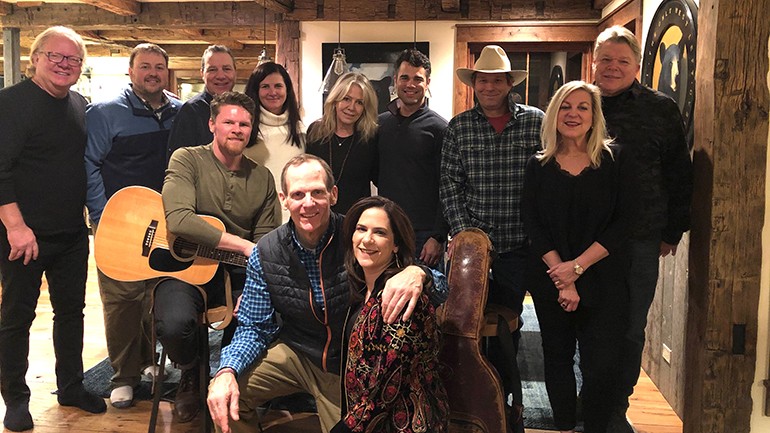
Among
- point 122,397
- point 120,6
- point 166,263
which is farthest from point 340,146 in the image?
point 120,6

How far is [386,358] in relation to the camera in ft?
5.57

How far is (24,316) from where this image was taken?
2.65 metres

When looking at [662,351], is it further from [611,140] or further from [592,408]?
[611,140]

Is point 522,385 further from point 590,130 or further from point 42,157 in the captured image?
point 42,157

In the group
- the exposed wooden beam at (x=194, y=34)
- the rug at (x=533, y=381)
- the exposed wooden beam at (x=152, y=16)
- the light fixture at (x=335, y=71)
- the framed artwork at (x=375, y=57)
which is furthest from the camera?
the exposed wooden beam at (x=194, y=34)

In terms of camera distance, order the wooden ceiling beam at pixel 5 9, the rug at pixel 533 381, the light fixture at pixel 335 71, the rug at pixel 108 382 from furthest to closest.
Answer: the wooden ceiling beam at pixel 5 9 → the light fixture at pixel 335 71 → the rug at pixel 108 382 → the rug at pixel 533 381

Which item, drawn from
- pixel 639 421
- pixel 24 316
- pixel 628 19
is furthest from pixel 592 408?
pixel 628 19

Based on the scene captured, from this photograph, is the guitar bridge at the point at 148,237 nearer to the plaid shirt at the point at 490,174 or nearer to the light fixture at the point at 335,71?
the plaid shirt at the point at 490,174

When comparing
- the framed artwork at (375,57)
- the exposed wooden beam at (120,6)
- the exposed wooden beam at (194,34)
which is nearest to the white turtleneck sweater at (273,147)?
the framed artwork at (375,57)

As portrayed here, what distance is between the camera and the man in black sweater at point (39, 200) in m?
2.54

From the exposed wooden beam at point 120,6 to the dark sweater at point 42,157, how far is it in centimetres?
329

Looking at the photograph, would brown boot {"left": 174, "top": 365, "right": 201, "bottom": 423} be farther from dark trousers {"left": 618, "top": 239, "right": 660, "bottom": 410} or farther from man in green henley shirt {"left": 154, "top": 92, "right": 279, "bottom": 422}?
dark trousers {"left": 618, "top": 239, "right": 660, "bottom": 410}

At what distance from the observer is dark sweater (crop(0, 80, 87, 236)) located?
2531mm

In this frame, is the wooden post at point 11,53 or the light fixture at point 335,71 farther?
the wooden post at point 11,53
